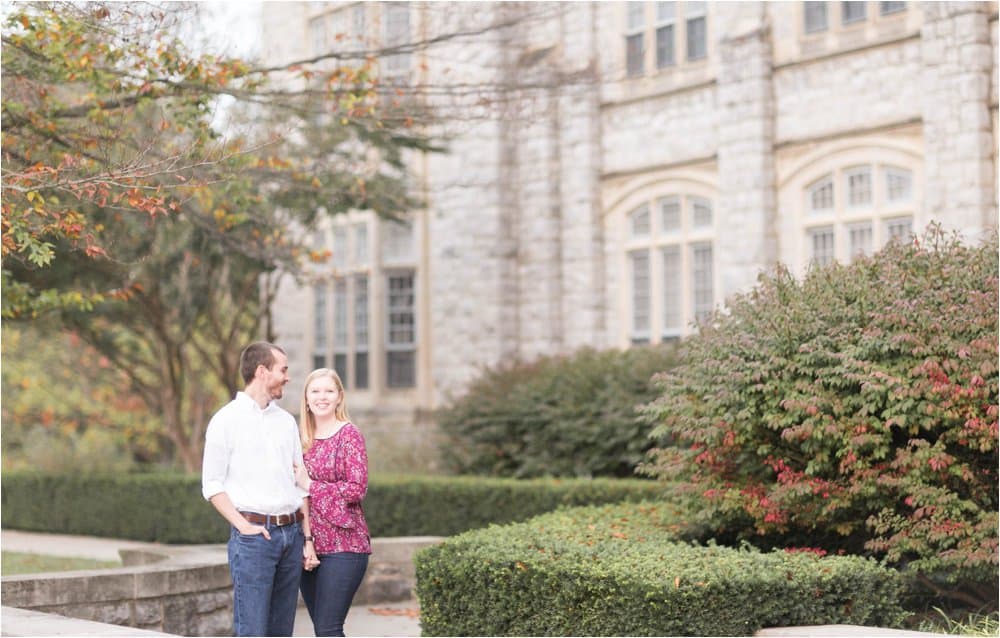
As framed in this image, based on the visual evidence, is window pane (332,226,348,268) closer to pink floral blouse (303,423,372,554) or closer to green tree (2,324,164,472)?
green tree (2,324,164,472)

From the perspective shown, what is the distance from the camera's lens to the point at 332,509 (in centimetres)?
724

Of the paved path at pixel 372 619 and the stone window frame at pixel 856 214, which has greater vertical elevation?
the stone window frame at pixel 856 214

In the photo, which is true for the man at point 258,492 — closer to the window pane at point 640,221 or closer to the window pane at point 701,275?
the window pane at point 701,275

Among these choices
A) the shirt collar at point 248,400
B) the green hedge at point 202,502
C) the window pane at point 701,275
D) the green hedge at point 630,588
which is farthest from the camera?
the window pane at point 701,275

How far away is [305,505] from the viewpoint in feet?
23.9

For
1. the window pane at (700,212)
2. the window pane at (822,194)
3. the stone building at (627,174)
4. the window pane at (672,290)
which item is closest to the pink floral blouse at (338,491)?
the stone building at (627,174)

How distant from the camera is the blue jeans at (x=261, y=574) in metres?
6.87

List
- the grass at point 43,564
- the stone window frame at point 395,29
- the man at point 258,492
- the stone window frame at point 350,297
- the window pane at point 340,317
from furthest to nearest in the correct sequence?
the window pane at point 340,317 < the stone window frame at point 350,297 < the stone window frame at point 395,29 < the grass at point 43,564 < the man at point 258,492

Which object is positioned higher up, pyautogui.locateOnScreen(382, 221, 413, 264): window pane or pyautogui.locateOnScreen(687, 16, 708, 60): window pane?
pyautogui.locateOnScreen(687, 16, 708, 60): window pane

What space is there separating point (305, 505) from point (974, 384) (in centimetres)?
447

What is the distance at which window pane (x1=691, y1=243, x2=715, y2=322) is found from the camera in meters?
19.1

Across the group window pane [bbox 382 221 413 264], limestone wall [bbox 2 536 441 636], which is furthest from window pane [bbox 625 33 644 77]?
limestone wall [bbox 2 536 441 636]

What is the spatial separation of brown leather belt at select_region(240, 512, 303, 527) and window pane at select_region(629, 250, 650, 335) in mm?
13376

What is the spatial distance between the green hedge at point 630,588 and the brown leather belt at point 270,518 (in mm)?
1918
